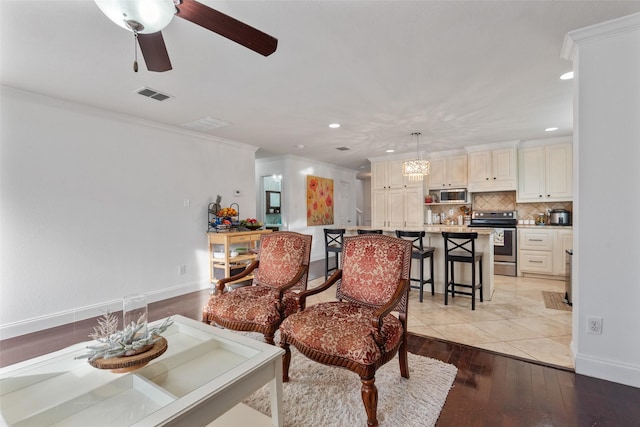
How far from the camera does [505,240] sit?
522 cm

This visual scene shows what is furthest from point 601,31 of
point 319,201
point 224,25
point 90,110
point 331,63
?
point 319,201

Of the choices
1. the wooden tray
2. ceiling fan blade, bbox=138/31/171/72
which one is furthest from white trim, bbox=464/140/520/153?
the wooden tray

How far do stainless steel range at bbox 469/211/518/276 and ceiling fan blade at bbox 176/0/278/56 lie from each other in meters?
5.20

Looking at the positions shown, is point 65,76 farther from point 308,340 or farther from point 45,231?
point 308,340

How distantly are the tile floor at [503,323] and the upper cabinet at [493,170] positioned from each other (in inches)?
76.3

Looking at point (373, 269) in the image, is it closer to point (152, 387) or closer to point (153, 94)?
point (152, 387)

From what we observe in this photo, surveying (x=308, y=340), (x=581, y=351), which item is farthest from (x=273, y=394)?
(x=581, y=351)

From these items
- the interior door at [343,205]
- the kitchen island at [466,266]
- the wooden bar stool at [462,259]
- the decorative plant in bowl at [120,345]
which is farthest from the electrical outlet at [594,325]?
the interior door at [343,205]

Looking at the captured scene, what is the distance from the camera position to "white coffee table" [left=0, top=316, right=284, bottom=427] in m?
1.16

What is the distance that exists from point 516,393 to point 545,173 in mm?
4477

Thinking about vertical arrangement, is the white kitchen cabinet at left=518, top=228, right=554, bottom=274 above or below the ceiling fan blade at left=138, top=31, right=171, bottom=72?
below

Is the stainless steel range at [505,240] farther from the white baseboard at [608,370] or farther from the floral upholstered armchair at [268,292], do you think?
the floral upholstered armchair at [268,292]

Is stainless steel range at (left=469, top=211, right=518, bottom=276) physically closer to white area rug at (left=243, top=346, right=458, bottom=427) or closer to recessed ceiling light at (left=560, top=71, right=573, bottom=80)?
recessed ceiling light at (left=560, top=71, right=573, bottom=80)

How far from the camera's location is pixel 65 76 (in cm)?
261
